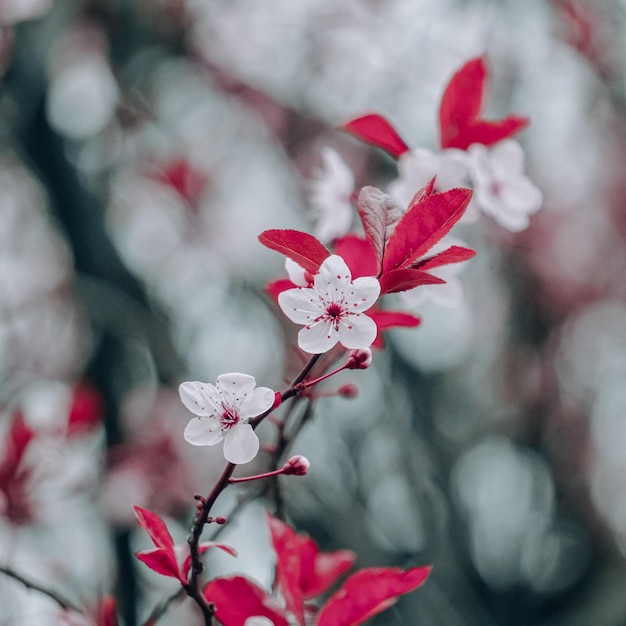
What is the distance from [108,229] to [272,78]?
1.22 metres

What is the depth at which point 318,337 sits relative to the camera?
54 cm

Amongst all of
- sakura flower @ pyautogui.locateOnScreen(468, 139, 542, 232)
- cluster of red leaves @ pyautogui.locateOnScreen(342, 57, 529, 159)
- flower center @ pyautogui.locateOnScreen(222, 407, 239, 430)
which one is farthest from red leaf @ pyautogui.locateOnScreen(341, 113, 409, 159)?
flower center @ pyautogui.locateOnScreen(222, 407, 239, 430)

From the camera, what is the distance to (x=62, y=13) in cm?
197

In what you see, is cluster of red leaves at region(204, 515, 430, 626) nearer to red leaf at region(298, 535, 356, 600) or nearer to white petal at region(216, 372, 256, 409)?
red leaf at region(298, 535, 356, 600)

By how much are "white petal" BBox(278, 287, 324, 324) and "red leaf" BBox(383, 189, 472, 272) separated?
0.27ft

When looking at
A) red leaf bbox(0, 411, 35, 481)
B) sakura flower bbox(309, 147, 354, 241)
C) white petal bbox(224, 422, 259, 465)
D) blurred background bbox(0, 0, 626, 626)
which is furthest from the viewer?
blurred background bbox(0, 0, 626, 626)

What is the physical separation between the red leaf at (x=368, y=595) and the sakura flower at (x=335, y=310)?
0.27m

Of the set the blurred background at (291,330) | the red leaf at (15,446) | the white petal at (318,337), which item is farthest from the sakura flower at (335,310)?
the blurred background at (291,330)

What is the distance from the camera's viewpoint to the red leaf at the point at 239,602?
24.0 inches

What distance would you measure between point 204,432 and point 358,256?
247mm

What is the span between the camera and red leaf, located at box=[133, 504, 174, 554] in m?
0.56

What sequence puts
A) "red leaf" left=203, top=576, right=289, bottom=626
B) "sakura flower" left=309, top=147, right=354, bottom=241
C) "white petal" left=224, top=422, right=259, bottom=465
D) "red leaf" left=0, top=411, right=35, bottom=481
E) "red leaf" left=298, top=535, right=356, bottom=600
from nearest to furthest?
1. "white petal" left=224, top=422, right=259, bottom=465
2. "red leaf" left=203, top=576, right=289, bottom=626
3. "red leaf" left=298, top=535, right=356, bottom=600
4. "sakura flower" left=309, top=147, right=354, bottom=241
5. "red leaf" left=0, top=411, right=35, bottom=481

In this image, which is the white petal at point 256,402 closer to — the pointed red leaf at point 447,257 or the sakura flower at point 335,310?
the sakura flower at point 335,310

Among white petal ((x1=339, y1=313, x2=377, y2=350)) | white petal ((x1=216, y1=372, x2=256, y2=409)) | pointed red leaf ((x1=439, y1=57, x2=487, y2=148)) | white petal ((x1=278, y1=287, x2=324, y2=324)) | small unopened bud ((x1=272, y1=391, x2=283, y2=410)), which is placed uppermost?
pointed red leaf ((x1=439, y1=57, x2=487, y2=148))
